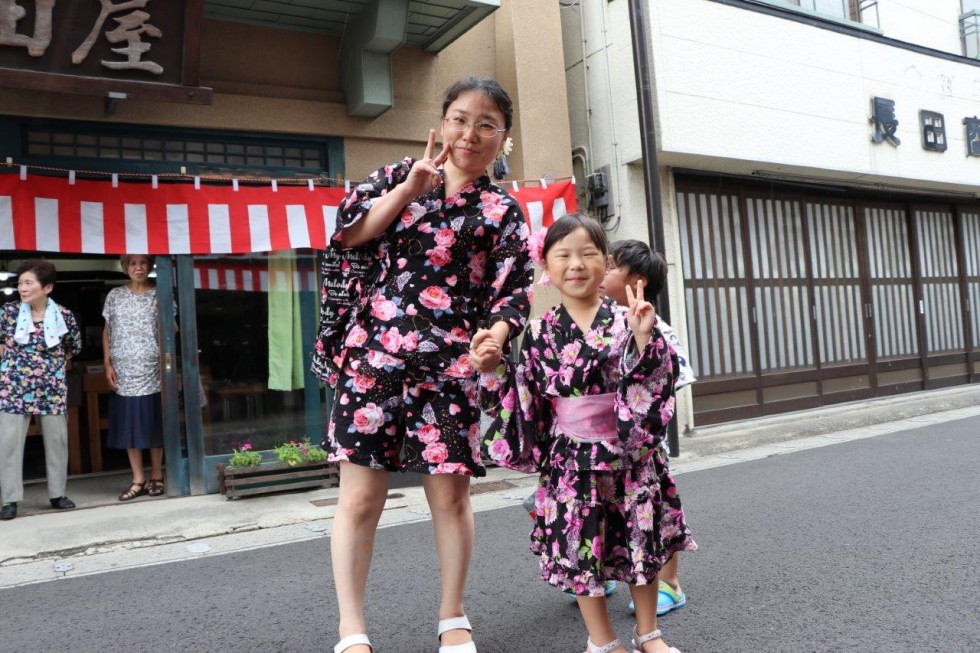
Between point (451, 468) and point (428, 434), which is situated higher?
point (428, 434)

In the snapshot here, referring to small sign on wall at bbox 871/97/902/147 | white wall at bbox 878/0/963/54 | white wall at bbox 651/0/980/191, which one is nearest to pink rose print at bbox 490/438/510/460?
white wall at bbox 651/0/980/191

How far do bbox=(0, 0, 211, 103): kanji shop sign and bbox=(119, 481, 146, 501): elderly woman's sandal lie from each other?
3.25 meters

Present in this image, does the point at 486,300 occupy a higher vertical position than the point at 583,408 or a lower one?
higher

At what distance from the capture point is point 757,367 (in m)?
9.91

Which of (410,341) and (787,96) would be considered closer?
(410,341)

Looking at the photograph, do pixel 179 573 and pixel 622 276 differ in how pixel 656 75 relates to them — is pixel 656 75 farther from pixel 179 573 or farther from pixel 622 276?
pixel 179 573

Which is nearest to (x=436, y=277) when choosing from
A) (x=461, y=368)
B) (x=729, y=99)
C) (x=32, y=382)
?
(x=461, y=368)

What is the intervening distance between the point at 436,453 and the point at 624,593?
4.89ft

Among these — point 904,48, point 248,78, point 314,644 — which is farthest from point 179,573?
point 904,48

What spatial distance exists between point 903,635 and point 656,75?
7.15 m

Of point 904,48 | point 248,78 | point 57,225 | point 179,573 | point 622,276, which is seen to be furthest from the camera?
point 904,48

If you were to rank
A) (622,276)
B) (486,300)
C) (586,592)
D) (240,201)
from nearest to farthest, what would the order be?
1. (586,592)
2. (486,300)
3. (622,276)
4. (240,201)

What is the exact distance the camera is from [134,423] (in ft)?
21.1

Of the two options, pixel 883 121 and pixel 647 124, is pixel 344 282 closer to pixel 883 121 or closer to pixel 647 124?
pixel 647 124
